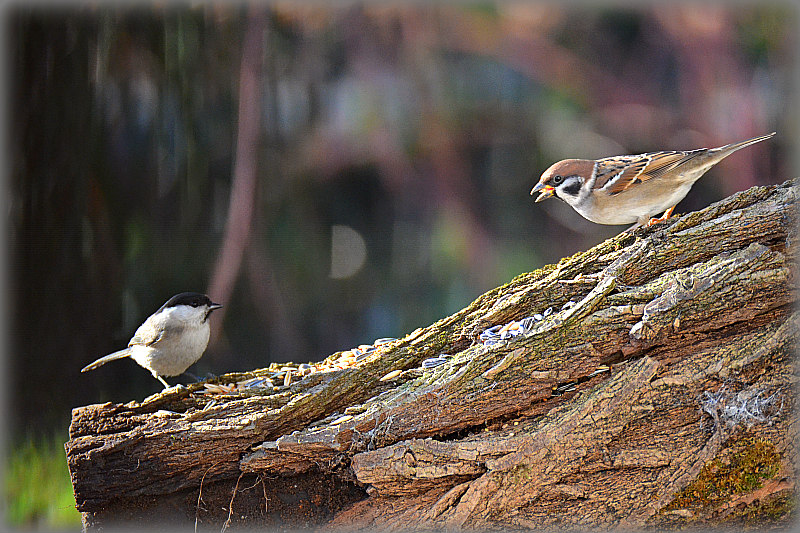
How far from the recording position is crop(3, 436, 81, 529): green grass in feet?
5.29

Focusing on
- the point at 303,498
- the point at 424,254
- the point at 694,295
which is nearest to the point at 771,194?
the point at 694,295

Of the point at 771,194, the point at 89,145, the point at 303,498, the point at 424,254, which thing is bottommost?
the point at 303,498

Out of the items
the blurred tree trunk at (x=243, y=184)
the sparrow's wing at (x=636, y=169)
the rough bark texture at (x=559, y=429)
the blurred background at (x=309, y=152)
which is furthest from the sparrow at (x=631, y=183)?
the blurred tree trunk at (x=243, y=184)

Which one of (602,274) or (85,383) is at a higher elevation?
(602,274)

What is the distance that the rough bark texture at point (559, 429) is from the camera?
3.35 feet

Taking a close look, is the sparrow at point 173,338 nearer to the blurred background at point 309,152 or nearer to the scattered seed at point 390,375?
the blurred background at point 309,152

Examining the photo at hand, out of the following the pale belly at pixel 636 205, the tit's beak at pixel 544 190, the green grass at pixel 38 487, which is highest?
the tit's beak at pixel 544 190

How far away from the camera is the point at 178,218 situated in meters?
2.09

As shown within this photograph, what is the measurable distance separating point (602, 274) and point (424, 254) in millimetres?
1090

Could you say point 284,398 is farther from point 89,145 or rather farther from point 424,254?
point 89,145

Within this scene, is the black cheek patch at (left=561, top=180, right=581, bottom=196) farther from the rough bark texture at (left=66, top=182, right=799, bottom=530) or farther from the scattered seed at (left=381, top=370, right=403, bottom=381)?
the scattered seed at (left=381, top=370, right=403, bottom=381)

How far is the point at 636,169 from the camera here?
1.27 m

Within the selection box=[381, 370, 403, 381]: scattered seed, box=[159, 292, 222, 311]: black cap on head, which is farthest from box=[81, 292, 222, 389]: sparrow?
box=[381, 370, 403, 381]: scattered seed

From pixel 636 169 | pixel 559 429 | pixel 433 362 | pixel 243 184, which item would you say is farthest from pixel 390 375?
pixel 243 184
